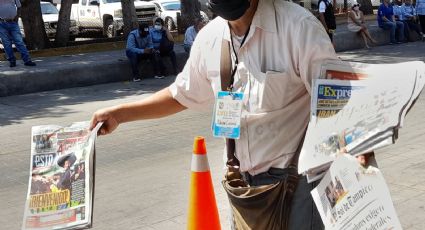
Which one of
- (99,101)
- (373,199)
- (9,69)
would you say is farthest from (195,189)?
(9,69)

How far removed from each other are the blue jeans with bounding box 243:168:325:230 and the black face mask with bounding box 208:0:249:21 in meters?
0.62

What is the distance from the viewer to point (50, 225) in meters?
2.52

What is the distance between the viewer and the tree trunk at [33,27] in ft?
57.8

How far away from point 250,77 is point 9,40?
12.1 meters

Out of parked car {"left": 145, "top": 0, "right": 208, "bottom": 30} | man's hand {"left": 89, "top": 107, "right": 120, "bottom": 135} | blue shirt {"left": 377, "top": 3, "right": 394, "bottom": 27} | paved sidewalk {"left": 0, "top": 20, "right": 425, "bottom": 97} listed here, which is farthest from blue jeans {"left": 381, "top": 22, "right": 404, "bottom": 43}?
man's hand {"left": 89, "top": 107, "right": 120, "bottom": 135}

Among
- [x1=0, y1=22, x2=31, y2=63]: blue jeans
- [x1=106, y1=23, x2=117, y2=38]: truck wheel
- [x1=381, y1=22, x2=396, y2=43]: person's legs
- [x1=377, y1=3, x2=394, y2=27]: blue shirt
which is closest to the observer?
[x1=0, y1=22, x2=31, y2=63]: blue jeans

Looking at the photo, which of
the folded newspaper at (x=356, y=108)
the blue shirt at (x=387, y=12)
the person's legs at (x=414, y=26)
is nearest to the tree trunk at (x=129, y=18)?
the blue shirt at (x=387, y=12)

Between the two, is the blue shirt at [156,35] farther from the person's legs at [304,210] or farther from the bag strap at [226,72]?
the person's legs at [304,210]

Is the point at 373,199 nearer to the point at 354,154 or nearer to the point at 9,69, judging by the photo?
the point at 354,154

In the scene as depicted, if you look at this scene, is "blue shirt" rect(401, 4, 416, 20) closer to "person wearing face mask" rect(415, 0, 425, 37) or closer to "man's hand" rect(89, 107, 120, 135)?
"person wearing face mask" rect(415, 0, 425, 37)

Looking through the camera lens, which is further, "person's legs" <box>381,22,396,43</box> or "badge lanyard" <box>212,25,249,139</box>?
"person's legs" <box>381,22,396,43</box>

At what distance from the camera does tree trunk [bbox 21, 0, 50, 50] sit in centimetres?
1762

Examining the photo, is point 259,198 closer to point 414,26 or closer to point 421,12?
point 421,12

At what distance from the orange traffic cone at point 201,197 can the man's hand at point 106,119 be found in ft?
3.55
